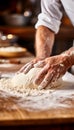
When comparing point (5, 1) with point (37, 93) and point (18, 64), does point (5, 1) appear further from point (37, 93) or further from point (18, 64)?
point (37, 93)

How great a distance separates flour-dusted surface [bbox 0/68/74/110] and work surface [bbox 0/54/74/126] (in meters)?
0.02

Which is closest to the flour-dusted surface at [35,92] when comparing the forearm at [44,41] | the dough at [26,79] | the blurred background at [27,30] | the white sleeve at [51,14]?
the dough at [26,79]

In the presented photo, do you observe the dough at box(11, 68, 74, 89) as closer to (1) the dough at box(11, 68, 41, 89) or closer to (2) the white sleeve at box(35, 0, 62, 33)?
(1) the dough at box(11, 68, 41, 89)

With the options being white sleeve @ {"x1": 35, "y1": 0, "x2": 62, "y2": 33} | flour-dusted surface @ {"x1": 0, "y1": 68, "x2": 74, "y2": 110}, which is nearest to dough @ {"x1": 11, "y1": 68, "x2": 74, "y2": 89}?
flour-dusted surface @ {"x1": 0, "y1": 68, "x2": 74, "y2": 110}

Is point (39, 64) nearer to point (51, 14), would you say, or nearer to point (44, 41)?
point (44, 41)

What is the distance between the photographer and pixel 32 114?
1492 mm

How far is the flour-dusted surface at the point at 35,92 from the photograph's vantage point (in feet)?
5.38

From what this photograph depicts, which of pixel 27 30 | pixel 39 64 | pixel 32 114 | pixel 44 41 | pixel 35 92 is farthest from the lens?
pixel 27 30

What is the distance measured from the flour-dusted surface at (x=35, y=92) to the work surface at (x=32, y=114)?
0.02 meters

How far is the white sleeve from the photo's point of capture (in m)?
2.70

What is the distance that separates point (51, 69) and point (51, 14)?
958 mm

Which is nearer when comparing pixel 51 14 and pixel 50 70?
pixel 50 70

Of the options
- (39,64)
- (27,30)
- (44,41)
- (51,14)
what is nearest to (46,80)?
(39,64)

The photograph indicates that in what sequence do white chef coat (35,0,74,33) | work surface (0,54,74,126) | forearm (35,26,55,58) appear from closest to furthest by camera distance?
work surface (0,54,74,126), forearm (35,26,55,58), white chef coat (35,0,74,33)
